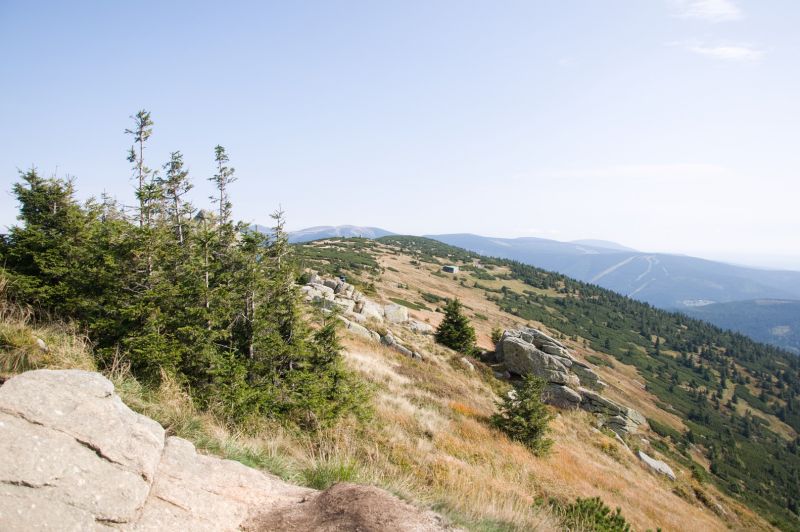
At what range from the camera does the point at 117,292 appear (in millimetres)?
8117

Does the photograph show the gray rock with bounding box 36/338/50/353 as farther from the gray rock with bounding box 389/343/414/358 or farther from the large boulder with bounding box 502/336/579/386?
the large boulder with bounding box 502/336/579/386

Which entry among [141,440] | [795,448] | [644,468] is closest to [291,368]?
[141,440]

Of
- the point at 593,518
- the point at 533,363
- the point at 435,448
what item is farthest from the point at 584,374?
the point at 593,518

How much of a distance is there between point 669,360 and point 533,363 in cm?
12143

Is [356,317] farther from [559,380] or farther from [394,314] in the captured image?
[559,380]

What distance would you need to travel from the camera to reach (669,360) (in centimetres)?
12219

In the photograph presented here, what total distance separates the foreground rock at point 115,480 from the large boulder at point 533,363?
93.9ft

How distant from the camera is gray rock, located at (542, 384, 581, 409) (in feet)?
98.4

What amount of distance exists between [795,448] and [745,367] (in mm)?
53970

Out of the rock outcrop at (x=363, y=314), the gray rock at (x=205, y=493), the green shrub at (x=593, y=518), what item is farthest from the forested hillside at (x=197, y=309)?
the rock outcrop at (x=363, y=314)

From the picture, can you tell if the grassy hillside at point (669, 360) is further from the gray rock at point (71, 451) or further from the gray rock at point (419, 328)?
the gray rock at point (71, 451)

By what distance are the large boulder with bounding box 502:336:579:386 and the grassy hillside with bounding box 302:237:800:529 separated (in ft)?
53.0

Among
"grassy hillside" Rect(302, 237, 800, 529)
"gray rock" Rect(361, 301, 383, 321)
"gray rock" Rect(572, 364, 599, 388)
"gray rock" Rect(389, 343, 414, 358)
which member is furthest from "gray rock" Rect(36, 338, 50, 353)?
"grassy hillside" Rect(302, 237, 800, 529)

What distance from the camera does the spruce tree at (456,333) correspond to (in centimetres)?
3259
